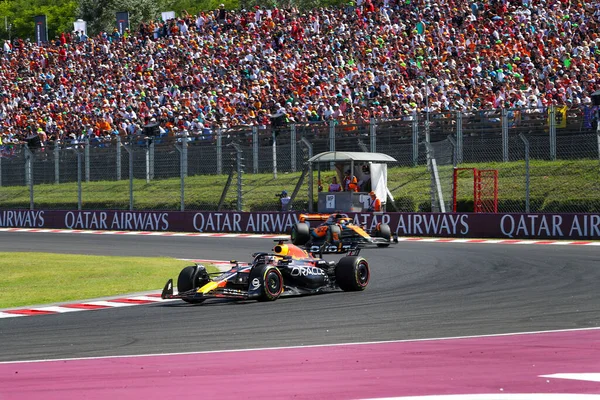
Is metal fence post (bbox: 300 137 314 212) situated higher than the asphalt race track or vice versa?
metal fence post (bbox: 300 137 314 212)

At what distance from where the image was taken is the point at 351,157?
86.5 feet

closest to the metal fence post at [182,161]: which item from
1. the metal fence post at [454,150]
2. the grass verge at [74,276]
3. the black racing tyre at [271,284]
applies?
the grass verge at [74,276]

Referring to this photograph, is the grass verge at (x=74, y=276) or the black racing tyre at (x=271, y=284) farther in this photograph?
the grass verge at (x=74, y=276)

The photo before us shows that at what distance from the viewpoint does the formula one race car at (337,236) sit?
21.0 metres

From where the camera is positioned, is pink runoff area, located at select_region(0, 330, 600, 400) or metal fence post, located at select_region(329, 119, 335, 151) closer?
pink runoff area, located at select_region(0, 330, 600, 400)

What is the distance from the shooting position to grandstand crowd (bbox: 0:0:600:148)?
27812mm

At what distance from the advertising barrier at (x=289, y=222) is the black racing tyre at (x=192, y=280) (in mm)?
12174

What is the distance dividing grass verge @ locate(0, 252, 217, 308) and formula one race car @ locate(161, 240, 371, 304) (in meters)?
2.15

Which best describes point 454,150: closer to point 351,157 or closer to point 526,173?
point 526,173

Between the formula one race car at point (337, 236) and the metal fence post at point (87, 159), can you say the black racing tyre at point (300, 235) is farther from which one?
the metal fence post at point (87, 159)

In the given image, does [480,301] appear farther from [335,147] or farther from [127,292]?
[335,147]

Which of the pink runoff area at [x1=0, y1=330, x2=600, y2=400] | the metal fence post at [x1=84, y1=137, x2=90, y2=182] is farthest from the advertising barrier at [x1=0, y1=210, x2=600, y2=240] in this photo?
the pink runoff area at [x1=0, y1=330, x2=600, y2=400]

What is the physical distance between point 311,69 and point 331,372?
26.6 meters

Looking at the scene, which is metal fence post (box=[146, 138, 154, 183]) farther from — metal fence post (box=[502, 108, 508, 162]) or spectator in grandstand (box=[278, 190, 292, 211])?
metal fence post (box=[502, 108, 508, 162])
